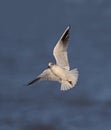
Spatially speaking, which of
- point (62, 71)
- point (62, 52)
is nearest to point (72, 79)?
point (62, 71)

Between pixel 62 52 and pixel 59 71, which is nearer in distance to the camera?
pixel 59 71

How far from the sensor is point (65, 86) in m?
3.09

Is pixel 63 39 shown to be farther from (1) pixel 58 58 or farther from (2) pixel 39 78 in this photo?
(2) pixel 39 78

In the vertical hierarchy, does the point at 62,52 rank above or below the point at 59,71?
above

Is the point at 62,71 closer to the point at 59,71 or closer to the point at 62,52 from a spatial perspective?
the point at 59,71

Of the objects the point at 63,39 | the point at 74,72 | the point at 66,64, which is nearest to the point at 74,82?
the point at 74,72

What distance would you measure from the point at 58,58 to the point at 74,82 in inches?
16.0

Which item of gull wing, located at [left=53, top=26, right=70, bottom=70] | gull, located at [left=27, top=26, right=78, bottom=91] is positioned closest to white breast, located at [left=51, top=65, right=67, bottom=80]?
gull, located at [left=27, top=26, right=78, bottom=91]

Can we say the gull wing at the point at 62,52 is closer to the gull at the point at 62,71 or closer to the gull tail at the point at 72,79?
the gull at the point at 62,71

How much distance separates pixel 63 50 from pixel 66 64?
6.4 inches

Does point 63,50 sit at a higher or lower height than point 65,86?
higher

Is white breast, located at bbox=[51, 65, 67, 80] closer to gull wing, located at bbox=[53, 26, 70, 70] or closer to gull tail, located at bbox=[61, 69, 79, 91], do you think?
gull tail, located at bbox=[61, 69, 79, 91]

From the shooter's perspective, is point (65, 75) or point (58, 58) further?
point (58, 58)

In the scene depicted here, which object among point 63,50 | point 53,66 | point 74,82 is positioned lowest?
point 74,82
